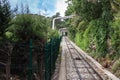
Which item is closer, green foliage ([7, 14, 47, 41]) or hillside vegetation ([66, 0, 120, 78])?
green foliage ([7, 14, 47, 41])

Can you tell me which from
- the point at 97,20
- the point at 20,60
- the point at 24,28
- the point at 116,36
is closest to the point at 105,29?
the point at 97,20

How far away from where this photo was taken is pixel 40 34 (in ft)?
41.9

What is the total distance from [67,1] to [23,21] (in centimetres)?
3776

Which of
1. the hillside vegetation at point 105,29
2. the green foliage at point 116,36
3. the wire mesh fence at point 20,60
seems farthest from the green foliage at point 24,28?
the green foliage at point 116,36

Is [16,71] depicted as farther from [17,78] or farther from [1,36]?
[1,36]

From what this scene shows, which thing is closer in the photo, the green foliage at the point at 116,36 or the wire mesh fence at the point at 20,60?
the wire mesh fence at the point at 20,60

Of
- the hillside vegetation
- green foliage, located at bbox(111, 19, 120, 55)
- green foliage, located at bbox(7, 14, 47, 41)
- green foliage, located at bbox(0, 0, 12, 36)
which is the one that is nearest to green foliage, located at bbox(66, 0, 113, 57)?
the hillside vegetation

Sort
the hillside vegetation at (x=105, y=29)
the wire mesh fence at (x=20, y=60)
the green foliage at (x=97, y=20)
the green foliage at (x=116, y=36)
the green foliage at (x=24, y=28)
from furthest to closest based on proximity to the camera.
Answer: the green foliage at (x=97, y=20) → the hillside vegetation at (x=105, y=29) → the green foliage at (x=116, y=36) → the green foliage at (x=24, y=28) → the wire mesh fence at (x=20, y=60)

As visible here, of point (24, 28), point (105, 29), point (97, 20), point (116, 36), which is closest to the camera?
point (24, 28)

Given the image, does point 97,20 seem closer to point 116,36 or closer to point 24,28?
point 116,36

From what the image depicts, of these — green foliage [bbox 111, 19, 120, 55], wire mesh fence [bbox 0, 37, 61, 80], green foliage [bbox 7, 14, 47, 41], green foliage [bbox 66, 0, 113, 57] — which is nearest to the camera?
wire mesh fence [bbox 0, 37, 61, 80]

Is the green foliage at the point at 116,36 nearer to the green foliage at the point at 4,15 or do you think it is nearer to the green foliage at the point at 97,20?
the green foliage at the point at 97,20

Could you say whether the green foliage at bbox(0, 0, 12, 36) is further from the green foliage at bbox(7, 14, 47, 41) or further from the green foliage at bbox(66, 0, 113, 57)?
the green foliage at bbox(66, 0, 113, 57)

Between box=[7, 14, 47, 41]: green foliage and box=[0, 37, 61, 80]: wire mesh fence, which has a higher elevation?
box=[7, 14, 47, 41]: green foliage
